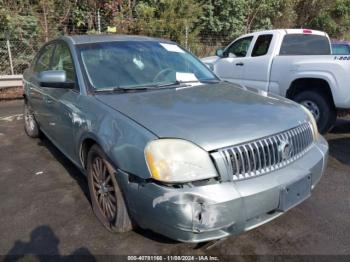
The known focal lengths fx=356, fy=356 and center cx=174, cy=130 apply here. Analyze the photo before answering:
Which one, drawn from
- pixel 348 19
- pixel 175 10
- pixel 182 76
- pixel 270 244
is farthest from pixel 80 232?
pixel 348 19

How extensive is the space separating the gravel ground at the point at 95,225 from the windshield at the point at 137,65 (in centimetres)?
130

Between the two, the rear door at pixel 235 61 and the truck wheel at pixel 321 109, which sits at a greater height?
the rear door at pixel 235 61

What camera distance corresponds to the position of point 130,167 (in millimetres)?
2486

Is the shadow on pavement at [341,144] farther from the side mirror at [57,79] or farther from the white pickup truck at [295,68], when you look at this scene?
the side mirror at [57,79]

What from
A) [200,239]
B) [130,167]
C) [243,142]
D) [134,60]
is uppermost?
[134,60]

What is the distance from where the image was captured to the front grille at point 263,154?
94.4 inches

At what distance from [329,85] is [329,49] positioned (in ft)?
6.01

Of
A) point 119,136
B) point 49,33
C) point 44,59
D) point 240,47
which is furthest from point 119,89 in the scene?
point 49,33

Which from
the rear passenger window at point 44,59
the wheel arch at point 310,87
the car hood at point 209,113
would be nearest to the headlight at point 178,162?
the car hood at point 209,113

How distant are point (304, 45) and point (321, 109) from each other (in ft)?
5.35

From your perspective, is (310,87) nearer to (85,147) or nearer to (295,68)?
(295,68)

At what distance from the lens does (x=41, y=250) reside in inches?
112

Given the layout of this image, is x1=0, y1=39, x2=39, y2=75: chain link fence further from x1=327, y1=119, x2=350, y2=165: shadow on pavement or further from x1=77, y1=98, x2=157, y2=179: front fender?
x1=327, y1=119, x2=350, y2=165: shadow on pavement

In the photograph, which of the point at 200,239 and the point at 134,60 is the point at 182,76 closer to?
the point at 134,60
